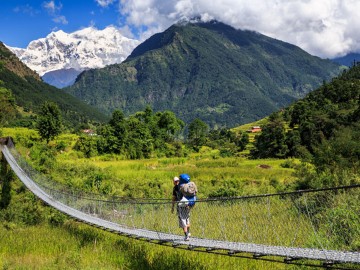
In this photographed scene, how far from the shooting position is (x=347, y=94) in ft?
177

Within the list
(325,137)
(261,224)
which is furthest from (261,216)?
(325,137)

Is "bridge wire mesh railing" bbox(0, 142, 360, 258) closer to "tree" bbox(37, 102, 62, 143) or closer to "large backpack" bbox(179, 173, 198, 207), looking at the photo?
"large backpack" bbox(179, 173, 198, 207)

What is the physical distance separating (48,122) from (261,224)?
30562mm

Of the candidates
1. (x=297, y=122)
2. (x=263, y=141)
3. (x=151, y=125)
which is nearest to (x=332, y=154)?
(x=263, y=141)

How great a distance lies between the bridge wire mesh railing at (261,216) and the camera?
5.97m

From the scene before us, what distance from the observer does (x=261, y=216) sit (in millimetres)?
10242

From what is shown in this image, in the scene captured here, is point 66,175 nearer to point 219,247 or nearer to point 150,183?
point 150,183

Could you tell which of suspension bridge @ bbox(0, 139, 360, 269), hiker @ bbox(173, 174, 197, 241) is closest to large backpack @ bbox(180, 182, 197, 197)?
hiker @ bbox(173, 174, 197, 241)

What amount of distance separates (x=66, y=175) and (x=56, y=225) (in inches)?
290

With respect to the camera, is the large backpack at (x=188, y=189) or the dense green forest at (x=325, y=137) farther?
the dense green forest at (x=325, y=137)

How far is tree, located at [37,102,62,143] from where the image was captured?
1447 inches

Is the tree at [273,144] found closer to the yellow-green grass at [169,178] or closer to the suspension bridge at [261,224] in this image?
the yellow-green grass at [169,178]

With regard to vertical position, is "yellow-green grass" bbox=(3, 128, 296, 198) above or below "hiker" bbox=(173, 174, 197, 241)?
below

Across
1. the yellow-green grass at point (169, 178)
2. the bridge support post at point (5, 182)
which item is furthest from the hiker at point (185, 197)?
the yellow-green grass at point (169, 178)
